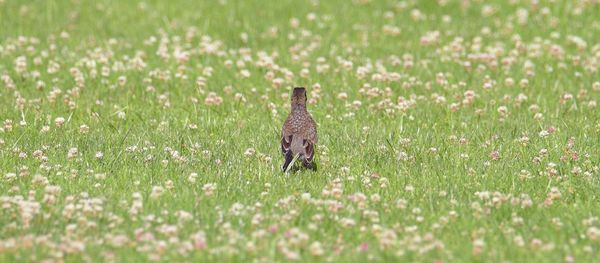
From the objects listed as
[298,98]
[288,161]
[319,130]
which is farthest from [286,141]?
[319,130]

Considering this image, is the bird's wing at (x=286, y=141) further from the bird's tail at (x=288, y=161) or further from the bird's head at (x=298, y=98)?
the bird's head at (x=298, y=98)

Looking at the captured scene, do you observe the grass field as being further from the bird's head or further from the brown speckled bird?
the bird's head

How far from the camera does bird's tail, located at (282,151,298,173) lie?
10.0 m

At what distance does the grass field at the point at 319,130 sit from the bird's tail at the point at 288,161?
0.13m

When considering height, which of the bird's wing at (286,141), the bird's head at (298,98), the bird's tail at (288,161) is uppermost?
the bird's head at (298,98)

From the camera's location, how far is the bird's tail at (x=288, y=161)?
10.0m

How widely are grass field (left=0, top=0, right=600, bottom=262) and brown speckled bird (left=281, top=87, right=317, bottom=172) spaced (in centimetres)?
17

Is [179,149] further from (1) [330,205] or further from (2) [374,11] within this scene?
(2) [374,11]

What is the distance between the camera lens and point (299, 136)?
10.4 metres

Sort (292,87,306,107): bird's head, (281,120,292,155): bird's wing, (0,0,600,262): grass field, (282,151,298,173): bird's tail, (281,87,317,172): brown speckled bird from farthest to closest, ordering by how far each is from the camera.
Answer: (292,87,306,107): bird's head, (281,120,292,155): bird's wing, (281,87,317,172): brown speckled bird, (282,151,298,173): bird's tail, (0,0,600,262): grass field

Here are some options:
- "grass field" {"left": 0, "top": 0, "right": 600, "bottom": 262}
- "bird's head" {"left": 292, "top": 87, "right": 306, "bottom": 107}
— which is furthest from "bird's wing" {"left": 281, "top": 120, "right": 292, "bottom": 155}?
"bird's head" {"left": 292, "top": 87, "right": 306, "bottom": 107}

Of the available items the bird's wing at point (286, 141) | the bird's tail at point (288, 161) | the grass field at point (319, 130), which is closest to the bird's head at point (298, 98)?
the bird's wing at point (286, 141)

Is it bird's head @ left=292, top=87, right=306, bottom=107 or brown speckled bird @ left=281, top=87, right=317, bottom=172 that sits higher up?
bird's head @ left=292, top=87, right=306, bottom=107

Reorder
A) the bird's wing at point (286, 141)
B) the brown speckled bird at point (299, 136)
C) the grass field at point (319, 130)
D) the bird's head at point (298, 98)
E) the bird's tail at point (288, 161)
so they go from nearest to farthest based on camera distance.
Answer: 1. the grass field at point (319, 130)
2. the bird's tail at point (288, 161)
3. the brown speckled bird at point (299, 136)
4. the bird's wing at point (286, 141)
5. the bird's head at point (298, 98)
